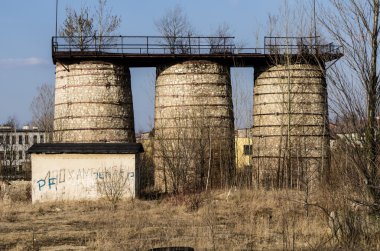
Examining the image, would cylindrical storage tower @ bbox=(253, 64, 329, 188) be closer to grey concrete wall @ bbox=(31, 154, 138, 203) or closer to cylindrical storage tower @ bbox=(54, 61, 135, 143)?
cylindrical storage tower @ bbox=(54, 61, 135, 143)

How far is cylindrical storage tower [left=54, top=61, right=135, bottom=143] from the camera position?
25297 mm

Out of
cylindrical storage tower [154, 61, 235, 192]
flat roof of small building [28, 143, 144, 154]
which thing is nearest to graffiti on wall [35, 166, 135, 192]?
flat roof of small building [28, 143, 144, 154]

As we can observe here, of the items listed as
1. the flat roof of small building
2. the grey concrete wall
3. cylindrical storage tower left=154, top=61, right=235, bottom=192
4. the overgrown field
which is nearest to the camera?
the overgrown field

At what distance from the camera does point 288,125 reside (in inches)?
1006

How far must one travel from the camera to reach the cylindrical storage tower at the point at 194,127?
83.5ft

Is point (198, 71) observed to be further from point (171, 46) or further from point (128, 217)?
point (128, 217)

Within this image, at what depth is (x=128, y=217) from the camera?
16.3 m

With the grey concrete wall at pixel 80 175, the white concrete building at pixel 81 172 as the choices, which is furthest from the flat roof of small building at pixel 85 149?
the grey concrete wall at pixel 80 175

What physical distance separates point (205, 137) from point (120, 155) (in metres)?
5.19

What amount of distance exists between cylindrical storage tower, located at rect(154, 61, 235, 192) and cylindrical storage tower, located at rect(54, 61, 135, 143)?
5.76ft

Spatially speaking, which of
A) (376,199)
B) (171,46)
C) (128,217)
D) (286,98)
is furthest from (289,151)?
(376,199)

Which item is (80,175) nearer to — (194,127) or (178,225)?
(194,127)

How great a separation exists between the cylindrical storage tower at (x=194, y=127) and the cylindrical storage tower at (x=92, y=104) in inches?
69.1

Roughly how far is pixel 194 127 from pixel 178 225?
11126mm
